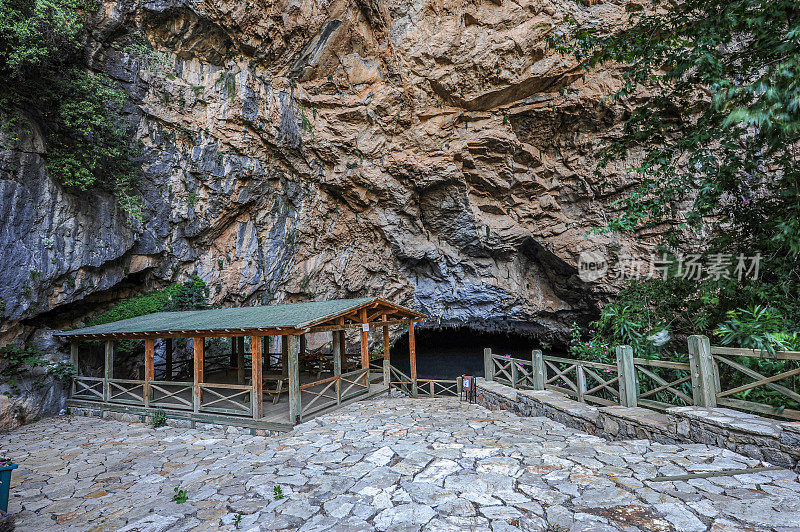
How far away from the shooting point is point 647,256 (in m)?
16.2

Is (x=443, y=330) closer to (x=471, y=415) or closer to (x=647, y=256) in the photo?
(x=647, y=256)

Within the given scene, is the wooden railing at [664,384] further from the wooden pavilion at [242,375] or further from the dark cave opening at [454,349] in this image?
the dark cave opening at [454,349]

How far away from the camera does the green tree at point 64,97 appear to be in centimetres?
964

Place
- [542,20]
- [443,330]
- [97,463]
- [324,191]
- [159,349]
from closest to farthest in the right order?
[97,463]
[159,349]
[542,20]
[324,191]
[443,330]

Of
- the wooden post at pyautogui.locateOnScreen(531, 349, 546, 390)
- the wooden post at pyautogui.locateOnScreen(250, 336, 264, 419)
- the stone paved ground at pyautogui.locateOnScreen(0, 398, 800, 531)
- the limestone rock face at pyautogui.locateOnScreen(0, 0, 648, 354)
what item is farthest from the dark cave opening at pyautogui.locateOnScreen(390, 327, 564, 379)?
the stone paved ground at pyautogui.locateOnScreen(0, 398, 800, 531)

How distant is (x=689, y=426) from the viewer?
4.80 m

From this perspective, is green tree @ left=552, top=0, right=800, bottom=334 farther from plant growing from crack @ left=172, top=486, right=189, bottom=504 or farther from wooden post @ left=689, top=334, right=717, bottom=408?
plant growing from crack @ left=172, top=486, right=189, bottom=504

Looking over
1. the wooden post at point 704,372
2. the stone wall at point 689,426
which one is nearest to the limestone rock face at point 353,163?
the stone wall at point 689,426

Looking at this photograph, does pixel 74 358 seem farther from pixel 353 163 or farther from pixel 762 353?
pixel 762 353

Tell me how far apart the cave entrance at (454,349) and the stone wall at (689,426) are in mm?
14599

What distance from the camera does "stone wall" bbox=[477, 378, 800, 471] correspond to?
156 inches

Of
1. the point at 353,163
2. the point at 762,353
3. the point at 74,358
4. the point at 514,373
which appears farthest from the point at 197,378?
the point at 353,163

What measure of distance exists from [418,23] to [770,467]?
18.4 metres

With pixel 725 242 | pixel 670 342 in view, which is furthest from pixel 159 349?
pixel 725 242
